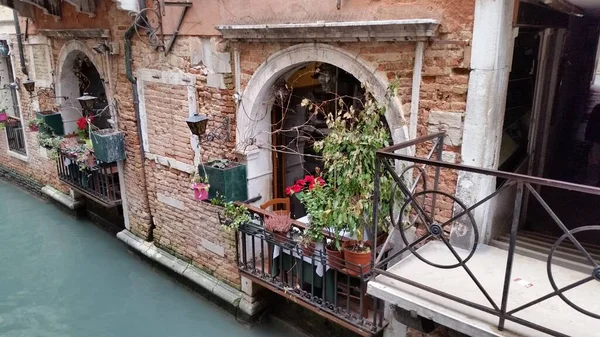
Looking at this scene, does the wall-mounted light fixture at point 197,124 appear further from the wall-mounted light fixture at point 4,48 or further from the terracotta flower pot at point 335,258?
the wall-mounted light fixture at point 4,48

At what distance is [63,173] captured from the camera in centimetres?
869

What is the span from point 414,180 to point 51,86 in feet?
25.6

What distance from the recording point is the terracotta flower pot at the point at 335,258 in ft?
13.7

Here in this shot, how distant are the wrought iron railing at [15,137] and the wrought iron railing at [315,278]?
8.17 m

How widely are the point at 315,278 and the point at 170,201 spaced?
300 cm

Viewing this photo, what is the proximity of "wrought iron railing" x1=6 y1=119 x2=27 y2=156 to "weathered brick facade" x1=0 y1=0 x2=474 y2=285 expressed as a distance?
3162mm

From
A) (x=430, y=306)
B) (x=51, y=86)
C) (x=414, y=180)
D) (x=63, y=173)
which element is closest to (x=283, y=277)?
(x=414, y=180)

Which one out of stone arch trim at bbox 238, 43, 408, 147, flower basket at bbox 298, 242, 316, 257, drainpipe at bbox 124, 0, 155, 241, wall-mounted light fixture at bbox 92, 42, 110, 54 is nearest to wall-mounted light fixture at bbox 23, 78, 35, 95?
wall-mounted light fixture at bbox 92, 42, 110, 54

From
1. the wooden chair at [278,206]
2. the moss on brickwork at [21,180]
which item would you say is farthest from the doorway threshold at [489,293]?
the moss on brickwork at [21,180]

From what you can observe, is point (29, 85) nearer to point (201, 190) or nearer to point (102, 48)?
point (102, 48)

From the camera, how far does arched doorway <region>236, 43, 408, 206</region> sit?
3951mm

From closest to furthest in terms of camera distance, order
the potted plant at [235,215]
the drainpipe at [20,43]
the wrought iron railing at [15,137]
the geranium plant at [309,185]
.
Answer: the geranium plant at [309,185] < the potted plant at [235,215] < the drainpipe at [20,43] < the wrought iron railing at [15,137]

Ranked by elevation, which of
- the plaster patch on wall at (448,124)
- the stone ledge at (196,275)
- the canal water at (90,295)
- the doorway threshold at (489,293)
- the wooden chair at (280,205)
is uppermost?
the plaster patch on wall at (448,124)

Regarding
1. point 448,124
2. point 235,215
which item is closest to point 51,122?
point 235,215
